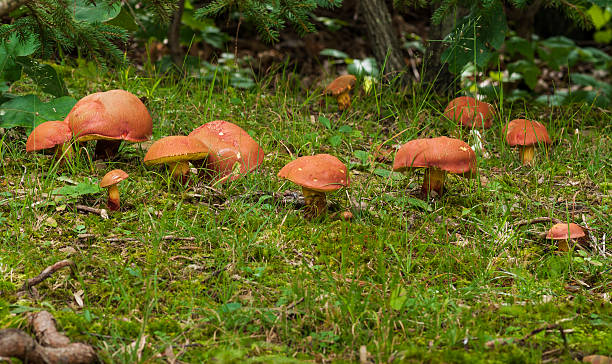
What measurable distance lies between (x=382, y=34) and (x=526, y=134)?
228cm

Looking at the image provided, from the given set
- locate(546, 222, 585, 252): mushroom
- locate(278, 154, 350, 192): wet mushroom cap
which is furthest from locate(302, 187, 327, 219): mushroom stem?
locate(546, 222, 585, 252): mushroom

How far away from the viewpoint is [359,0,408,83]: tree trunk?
539cm

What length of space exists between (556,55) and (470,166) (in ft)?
13.0

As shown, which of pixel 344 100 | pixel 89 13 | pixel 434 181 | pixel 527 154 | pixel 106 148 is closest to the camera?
pixel 434 181

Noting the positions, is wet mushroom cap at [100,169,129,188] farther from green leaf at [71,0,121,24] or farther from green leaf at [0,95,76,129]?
green leaf at [71,0,121,24]

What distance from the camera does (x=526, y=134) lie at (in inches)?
145

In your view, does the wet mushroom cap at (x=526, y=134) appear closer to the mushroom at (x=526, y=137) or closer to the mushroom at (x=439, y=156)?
the mushroom at (x=526, y=137)

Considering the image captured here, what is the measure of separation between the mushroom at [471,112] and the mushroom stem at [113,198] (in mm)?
2570

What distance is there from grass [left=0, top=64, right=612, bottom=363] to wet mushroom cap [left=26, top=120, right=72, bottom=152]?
185 mm

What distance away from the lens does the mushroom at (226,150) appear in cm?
320

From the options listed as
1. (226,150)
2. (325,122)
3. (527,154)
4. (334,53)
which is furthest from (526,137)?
(334,53)

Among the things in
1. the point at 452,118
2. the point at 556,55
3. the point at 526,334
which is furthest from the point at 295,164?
the point at 556,55

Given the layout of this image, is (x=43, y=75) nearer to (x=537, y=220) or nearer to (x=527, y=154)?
(x=537, y=220)

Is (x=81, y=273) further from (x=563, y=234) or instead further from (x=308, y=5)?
(x=563, y=234)
